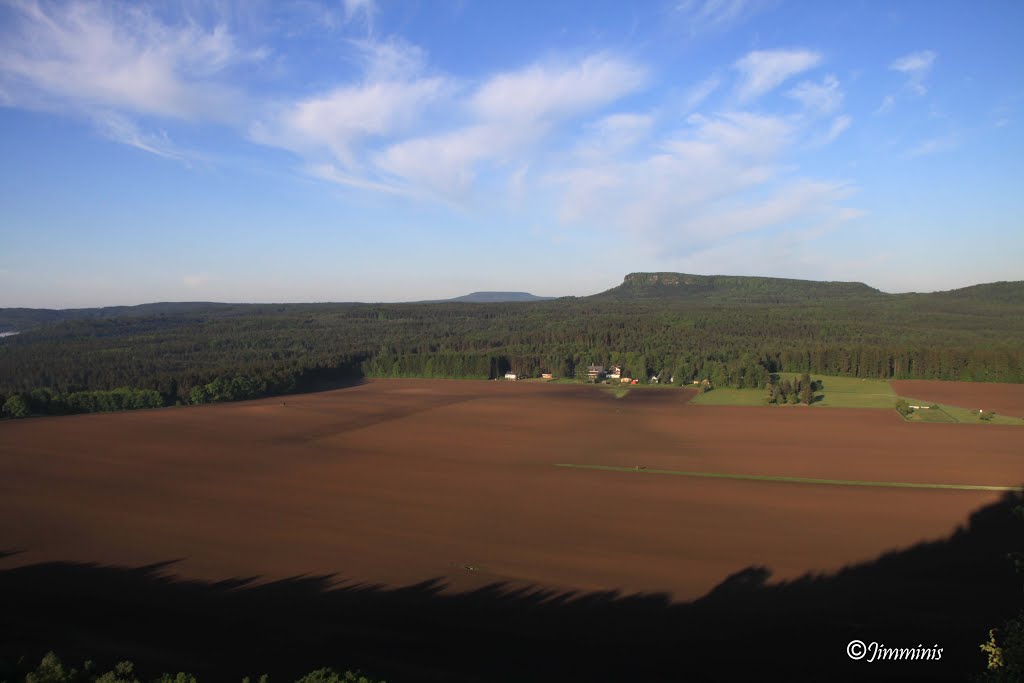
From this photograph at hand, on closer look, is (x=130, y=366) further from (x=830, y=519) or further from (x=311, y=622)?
(x=830, y=519)

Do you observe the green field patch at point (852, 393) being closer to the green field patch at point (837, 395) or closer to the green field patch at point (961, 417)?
the green field patch at point (837, 395)

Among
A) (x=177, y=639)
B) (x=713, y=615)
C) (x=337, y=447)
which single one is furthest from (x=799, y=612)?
(x=337, y=447)

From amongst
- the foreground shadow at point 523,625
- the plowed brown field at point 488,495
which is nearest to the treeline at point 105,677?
the foreground shadow at point 523,625

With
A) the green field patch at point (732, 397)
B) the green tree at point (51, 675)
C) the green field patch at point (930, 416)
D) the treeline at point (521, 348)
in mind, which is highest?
the treeline at point (521, 348)

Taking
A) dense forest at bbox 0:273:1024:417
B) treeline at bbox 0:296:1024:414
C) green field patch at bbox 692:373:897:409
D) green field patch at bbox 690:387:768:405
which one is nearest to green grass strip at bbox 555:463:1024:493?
green field patch at bbox 692:373:897:409

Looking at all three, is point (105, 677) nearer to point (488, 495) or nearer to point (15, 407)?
point (488, 495)

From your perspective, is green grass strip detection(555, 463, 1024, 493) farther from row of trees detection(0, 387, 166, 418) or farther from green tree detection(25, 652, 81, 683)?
row of trees detection(0, 387, 166, 418)

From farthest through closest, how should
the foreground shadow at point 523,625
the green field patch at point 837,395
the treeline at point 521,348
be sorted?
the treeline at point 521,348 → the green field patch at point 837,395 → the foreground shadow at point 523,625
